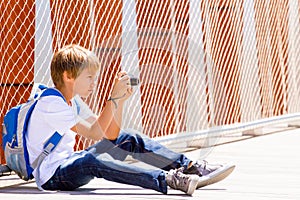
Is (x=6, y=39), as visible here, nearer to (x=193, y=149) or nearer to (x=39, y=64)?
(x=39, y=64)

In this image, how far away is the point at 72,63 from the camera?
406 centimetres

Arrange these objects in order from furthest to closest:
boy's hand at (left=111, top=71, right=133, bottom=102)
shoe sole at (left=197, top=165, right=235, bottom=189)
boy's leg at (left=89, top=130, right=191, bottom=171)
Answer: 1. boy's leg at (left=89, top=130, right=191, bottom=171)
2. shoe sole at (left=197, top=165, right=235, bottom=189)
3. boy's hand at (left=111, top=71, right=133, bottom=102)

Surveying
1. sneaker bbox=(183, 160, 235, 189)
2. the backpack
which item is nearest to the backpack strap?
the backpack

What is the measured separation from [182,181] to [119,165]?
29 centimetres

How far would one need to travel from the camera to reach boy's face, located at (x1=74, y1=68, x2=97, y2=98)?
4.05m

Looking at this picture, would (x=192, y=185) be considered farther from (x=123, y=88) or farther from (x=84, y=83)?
(x=84, y=83)

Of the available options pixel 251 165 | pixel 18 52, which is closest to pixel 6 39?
pixel 18 52

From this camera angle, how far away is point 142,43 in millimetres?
6176

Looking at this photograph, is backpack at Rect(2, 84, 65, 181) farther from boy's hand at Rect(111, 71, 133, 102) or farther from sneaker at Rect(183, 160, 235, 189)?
sneaker at Rect(183, 160, 235, 189)

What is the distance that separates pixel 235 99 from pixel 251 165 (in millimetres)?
2127

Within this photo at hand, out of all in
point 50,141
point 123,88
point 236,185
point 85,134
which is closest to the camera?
point 123,88

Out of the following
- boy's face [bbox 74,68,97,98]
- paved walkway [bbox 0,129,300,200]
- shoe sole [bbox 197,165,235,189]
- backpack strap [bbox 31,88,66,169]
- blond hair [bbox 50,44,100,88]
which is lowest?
paved walkway [bbox 0,129,300,200]

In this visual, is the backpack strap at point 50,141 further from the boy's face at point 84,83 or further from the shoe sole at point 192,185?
the shoe sole at point 192,185

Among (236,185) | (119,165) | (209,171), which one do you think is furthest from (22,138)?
(236,185)
